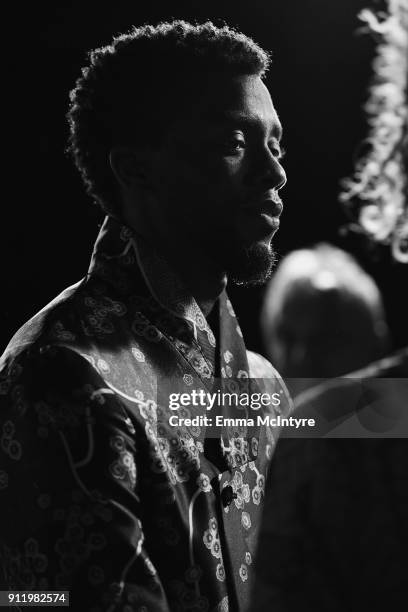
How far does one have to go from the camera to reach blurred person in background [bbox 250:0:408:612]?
82 centimetres

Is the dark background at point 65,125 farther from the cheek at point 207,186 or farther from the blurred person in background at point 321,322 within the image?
the cheek at point 207,186

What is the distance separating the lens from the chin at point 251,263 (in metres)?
1.44

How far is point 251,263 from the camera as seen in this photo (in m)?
1.45

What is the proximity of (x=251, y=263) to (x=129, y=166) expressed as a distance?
231 mm

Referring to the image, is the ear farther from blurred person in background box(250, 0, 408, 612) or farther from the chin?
blurred person in background box(250, 0, 408, 612)

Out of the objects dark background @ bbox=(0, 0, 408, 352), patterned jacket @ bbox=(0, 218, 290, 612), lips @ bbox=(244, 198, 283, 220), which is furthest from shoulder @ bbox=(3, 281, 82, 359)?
dark background @ bbox=(0, 0, 408, 352)

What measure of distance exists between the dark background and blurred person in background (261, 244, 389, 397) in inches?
40.7

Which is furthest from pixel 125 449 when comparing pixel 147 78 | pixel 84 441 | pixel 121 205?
pixel 147 78

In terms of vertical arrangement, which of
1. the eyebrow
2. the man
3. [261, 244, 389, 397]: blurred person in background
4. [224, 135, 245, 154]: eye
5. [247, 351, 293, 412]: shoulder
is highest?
the eyebrow

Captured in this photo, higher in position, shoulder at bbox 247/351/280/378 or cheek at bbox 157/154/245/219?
cheek at bbox 157/154/245/219

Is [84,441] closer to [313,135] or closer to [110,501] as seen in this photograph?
[110,501]

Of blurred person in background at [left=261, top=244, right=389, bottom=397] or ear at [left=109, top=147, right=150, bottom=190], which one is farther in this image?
blurred person in background at [left=261, top=244, right=389, bottom=397]

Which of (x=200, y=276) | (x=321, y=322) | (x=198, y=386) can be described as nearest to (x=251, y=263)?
(x=200, y=276)

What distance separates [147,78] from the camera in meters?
1.52
